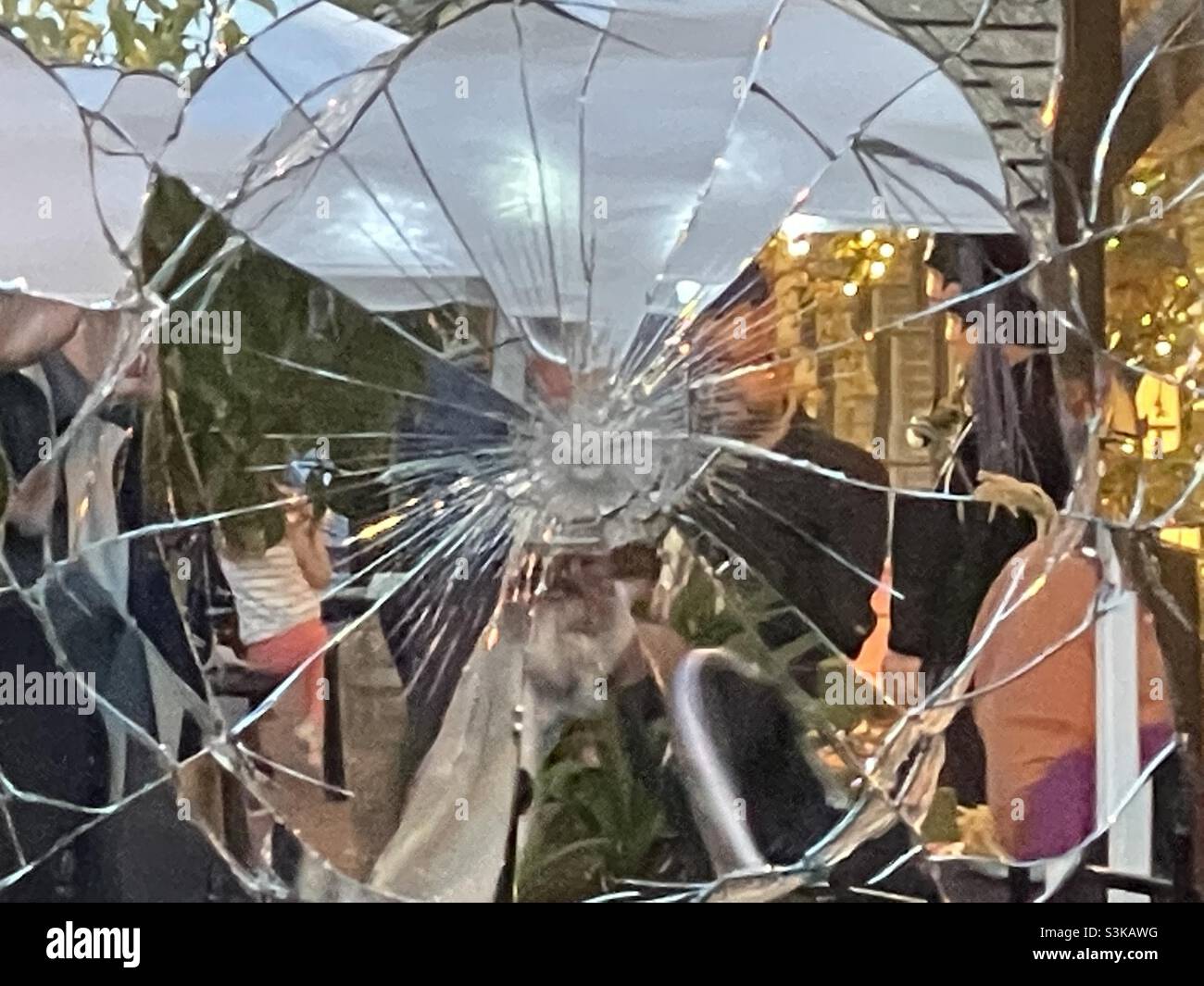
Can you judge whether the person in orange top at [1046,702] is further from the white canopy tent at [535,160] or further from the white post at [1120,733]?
the white canopy tent at [535,160]

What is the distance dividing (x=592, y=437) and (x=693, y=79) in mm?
225

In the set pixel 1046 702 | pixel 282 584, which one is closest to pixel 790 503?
pixel 1046 702

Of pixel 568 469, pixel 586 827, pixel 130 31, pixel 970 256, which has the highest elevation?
pixel 130 31

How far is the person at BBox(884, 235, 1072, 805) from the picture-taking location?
26.7 inches

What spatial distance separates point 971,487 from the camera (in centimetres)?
68
